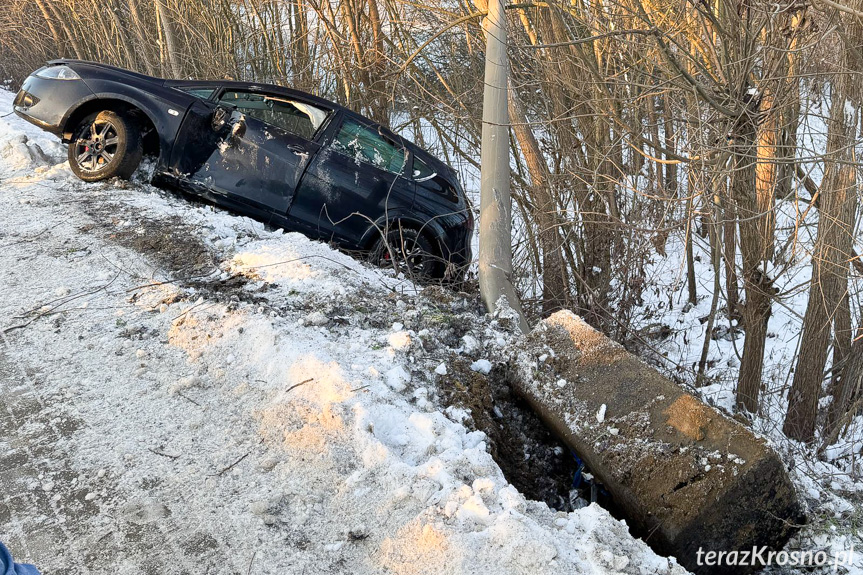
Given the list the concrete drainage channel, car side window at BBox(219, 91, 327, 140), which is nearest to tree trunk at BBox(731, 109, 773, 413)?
the concrete drainage channel

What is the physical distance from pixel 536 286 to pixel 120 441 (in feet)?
18.5

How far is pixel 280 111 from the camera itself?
6.94m

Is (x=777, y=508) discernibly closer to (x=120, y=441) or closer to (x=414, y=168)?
(x=120, y=441)

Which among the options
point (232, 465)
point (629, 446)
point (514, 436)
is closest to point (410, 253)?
point (514, 436)

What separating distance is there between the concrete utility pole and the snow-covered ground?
499 mm

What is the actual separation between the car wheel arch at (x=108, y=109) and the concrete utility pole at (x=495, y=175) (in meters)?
3.30

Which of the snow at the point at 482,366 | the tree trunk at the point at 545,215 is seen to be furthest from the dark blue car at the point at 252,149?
the snow at the point at 482,366

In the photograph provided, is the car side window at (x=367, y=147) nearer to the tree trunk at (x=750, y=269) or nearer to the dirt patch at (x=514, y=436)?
the dirt patch at (x=514, y=436)

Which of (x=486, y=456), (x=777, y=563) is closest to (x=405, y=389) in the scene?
(x=486, y=456)

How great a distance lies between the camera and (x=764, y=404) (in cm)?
768

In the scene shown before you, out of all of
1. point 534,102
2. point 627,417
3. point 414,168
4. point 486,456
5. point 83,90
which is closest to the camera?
point 486,456

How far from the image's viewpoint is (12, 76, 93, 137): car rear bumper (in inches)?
263

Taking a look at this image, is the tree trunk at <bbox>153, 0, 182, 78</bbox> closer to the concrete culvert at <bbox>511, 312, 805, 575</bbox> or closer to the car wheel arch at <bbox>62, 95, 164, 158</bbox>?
the car wheel arch at <bbox>62, 95, 164, 158</bbox>

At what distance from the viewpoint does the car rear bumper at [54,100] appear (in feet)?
22.0
